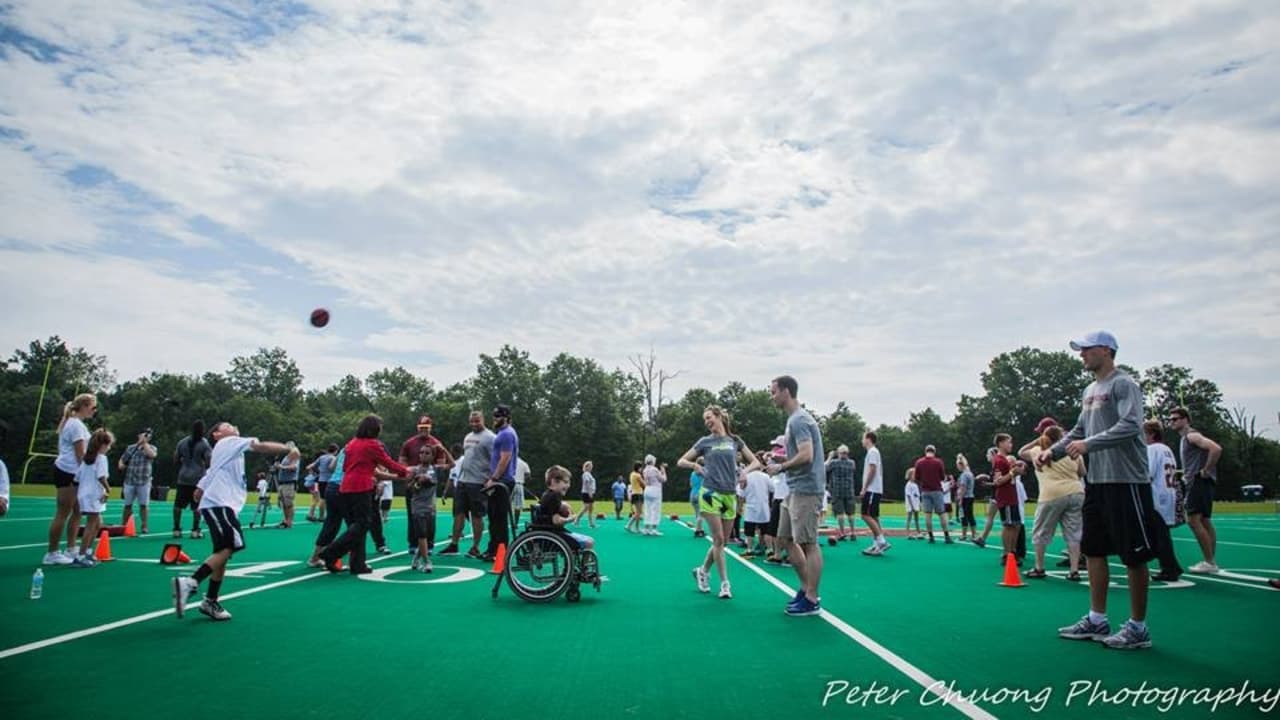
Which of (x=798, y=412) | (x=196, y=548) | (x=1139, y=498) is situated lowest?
(x=196, y=548)

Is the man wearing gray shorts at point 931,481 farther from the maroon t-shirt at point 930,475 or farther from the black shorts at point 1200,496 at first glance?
the black shorts at point 1200,496

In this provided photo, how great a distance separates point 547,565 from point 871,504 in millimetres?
8241

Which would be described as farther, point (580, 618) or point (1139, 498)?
point (580, 618)

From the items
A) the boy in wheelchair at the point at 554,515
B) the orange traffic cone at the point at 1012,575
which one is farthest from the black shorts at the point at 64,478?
the orange traffic cone at the point at 1012,575

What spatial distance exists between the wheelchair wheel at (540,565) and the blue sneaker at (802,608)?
90.8 inches

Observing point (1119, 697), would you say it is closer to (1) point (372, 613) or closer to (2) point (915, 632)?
(2) point (915, 632)

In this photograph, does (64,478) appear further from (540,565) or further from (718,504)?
(718,504)

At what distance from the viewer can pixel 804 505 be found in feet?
22.5

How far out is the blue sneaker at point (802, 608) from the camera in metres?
6.72

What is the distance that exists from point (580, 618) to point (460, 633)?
1218mm

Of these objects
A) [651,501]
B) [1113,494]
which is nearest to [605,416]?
[651,501]

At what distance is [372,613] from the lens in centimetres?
675

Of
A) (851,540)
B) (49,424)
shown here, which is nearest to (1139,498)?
(851,540)

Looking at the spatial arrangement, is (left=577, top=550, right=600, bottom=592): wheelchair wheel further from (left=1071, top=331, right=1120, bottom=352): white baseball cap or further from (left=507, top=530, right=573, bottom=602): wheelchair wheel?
(left=1071, top=331, right=1120, bottom=352): white baseball cap
